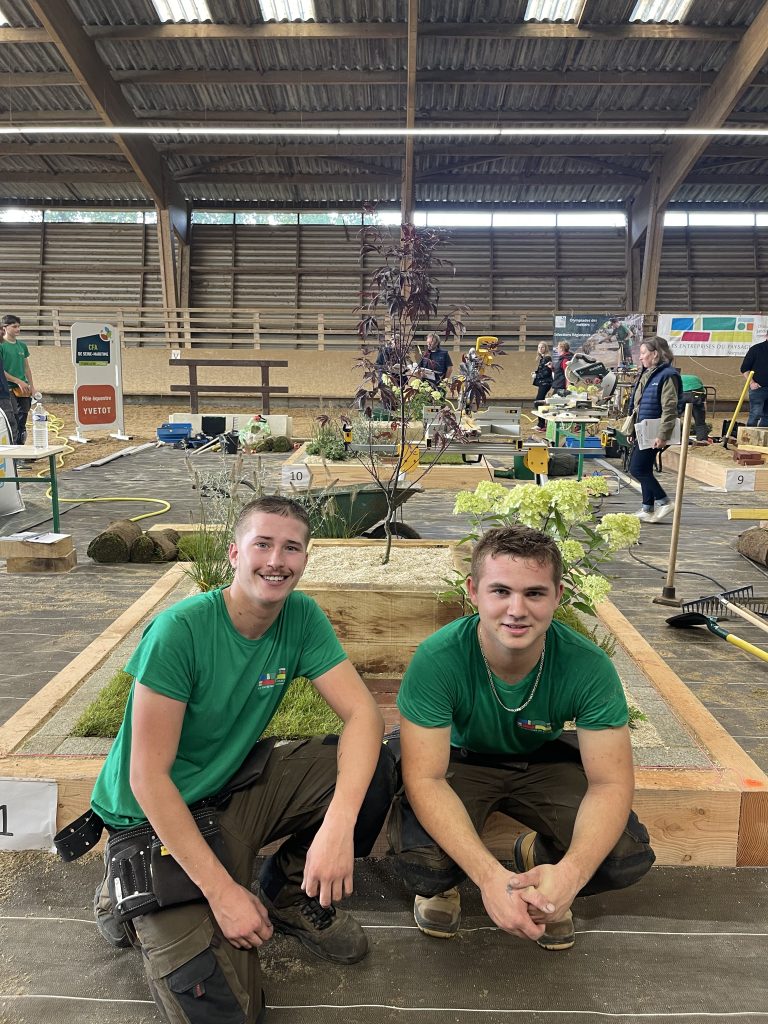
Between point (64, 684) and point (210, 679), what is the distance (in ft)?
4.34

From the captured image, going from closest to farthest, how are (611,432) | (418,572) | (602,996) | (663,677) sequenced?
(602,996) < (663,677) < (418,572) < (611,432)

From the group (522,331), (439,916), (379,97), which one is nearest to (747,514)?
(439,916)

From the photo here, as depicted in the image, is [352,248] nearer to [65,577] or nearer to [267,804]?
[65,577]

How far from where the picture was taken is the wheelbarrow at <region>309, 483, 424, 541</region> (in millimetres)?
4223

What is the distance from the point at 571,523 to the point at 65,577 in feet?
10.8

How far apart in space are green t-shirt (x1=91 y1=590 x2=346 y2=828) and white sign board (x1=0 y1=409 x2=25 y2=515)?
16.1 feet

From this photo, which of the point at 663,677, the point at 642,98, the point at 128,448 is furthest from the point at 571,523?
the point at 642,98

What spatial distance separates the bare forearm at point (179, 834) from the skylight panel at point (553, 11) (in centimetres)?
1208

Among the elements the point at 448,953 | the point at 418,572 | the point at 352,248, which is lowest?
the point at 448,953

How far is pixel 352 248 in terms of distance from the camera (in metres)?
17.5

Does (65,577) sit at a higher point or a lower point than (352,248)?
lower

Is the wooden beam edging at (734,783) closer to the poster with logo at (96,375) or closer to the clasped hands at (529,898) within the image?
the clasped hands at (529,898)

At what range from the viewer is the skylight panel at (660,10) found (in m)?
10.6

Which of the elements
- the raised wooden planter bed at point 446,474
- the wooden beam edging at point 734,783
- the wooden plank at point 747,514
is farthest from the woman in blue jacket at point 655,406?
the wooden beam edging at point 734,783
